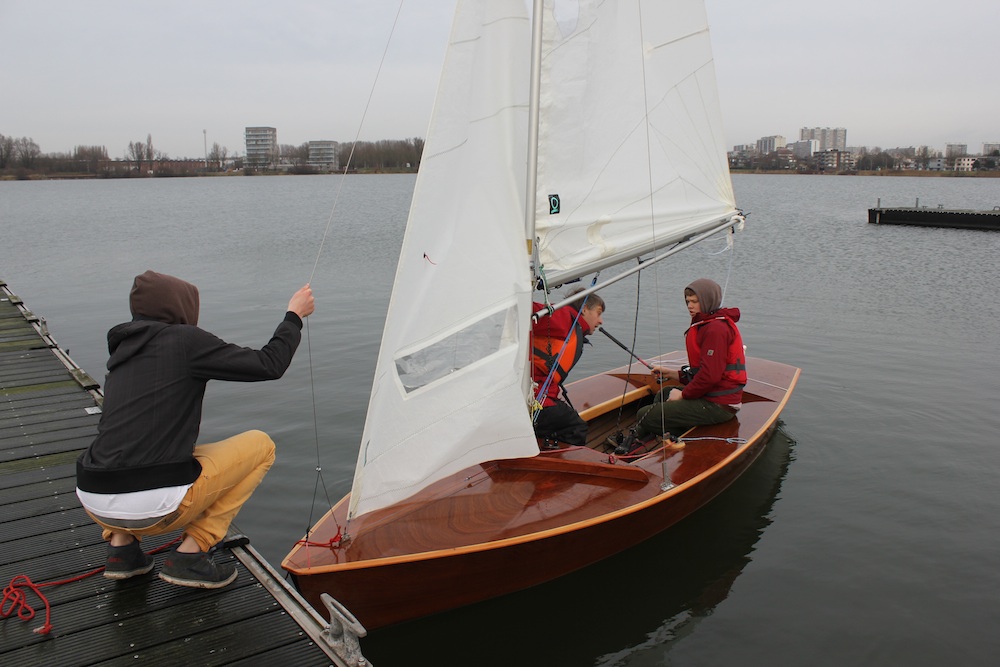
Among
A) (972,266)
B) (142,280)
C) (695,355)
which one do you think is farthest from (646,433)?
(972,266)

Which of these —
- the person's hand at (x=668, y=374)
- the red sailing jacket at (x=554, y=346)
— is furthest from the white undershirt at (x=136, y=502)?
the person's hand at (x=668, y=374)

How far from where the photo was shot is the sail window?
4262 millimetres

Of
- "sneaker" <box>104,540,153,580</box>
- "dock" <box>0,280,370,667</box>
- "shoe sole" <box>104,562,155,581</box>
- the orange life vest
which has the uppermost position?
the orange life vest

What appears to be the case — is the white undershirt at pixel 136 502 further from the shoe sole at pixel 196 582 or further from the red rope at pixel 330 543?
the red rope at pixel 330 543

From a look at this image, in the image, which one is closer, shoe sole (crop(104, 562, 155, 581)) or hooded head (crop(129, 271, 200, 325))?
hooded head (crop(129, 271, 200, 325))

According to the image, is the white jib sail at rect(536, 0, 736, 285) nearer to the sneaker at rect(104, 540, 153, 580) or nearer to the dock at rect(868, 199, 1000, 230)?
the sneaker at rect(104, 540, 153, 580)

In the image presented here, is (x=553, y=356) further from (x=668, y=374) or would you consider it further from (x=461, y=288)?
(x=668, y=374)

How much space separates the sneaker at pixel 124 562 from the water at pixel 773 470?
1603 mm

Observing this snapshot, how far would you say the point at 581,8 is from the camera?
4801mm

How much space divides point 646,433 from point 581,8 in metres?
3.72

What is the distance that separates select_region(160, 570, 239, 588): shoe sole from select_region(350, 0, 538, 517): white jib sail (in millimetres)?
778

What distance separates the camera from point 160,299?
11.0 feet

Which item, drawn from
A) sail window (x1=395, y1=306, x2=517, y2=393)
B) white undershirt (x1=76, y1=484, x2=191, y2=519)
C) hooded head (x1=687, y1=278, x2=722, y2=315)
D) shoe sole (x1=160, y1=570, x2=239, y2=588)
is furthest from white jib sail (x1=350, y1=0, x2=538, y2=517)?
hooded head (x1=687, y1=278, x2=722, y2=315)

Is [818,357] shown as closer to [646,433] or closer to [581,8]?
[646,433]
